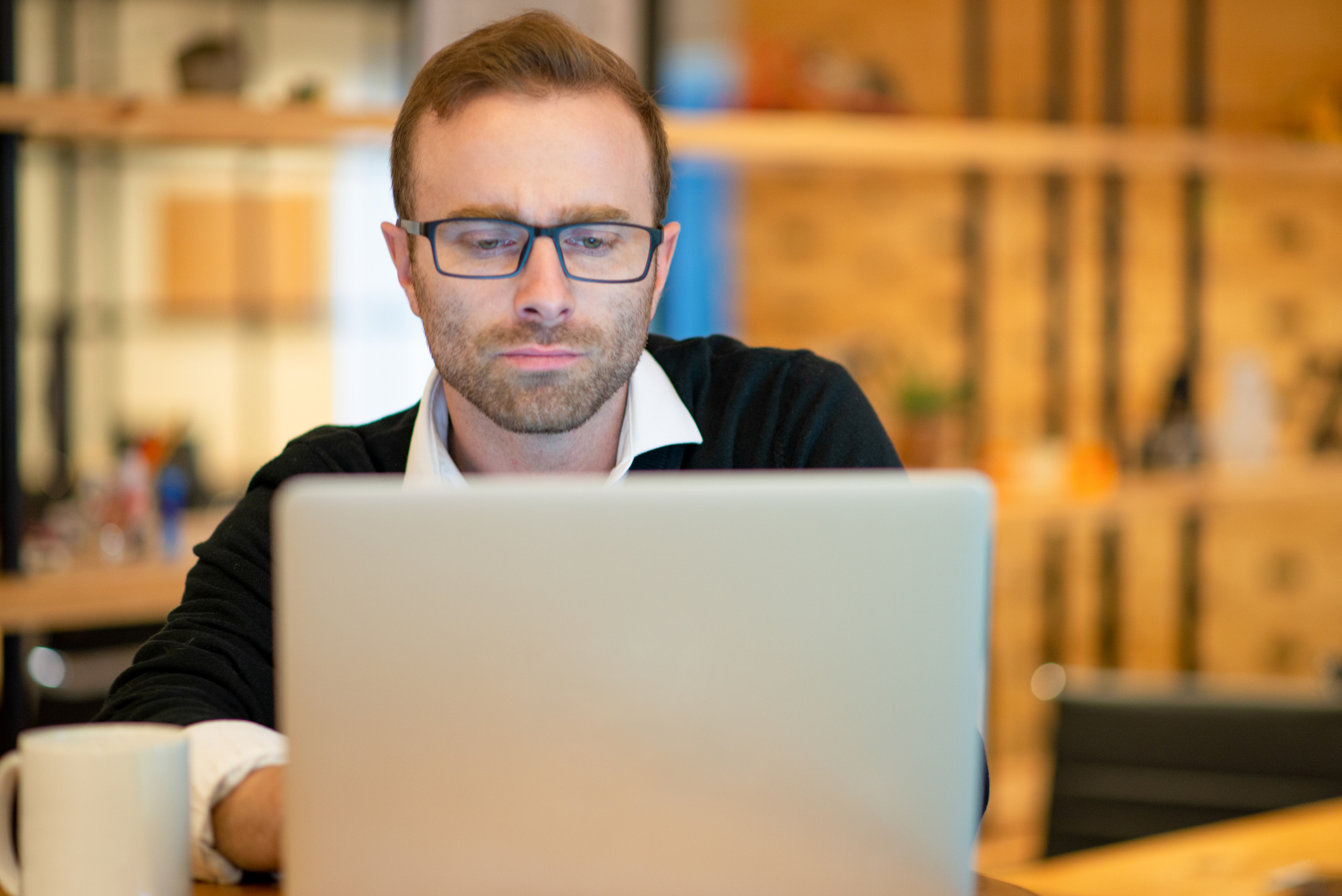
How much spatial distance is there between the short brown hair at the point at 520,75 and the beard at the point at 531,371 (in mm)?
129

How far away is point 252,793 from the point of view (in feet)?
2.84

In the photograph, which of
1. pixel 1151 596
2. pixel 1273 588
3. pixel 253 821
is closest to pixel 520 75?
pixel 253 821

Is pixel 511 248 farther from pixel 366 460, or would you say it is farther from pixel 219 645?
pixel 219 645

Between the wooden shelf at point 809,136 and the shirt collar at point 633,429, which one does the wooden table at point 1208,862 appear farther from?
the wooden shelf at point 809,136

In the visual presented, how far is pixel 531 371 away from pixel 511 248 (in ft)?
0.36

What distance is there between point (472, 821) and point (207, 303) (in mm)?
4494

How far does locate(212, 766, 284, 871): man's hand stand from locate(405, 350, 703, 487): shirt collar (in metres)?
0.44

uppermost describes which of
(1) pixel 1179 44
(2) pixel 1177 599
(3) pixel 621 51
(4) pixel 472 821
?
(1) pixel 1179 44

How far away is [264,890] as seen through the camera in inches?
34.3

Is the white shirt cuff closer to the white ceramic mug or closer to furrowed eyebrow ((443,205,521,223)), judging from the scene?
the white ceramic mug

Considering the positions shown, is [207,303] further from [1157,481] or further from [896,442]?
[1157,481]

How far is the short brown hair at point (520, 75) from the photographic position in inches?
46.4

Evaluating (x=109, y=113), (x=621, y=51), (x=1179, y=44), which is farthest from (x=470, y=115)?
(x=1179, y=44)

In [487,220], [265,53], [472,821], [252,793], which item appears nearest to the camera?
[472,821]
